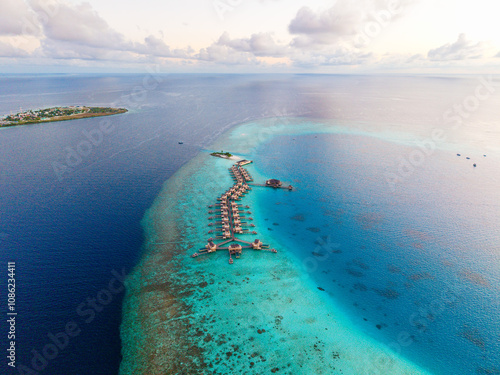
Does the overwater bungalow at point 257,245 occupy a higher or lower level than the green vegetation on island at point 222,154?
higher

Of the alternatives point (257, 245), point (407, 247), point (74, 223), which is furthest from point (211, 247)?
point (407, 247)

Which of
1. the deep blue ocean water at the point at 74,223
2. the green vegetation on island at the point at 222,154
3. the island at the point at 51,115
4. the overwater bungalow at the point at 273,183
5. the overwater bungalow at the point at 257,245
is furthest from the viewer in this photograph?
the island at the point at 51,115

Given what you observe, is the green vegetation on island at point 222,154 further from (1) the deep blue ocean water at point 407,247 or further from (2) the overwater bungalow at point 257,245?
(2) the overwater bungalow at point 257,245

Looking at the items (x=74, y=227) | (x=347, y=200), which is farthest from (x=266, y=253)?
(x=74, y=227)

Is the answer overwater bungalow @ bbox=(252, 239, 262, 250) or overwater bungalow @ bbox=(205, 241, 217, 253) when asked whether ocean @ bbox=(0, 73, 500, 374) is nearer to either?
overwater bungalow @ bbox=(205, 241, 217, 253)

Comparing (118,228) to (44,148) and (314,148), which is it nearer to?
(44,148)

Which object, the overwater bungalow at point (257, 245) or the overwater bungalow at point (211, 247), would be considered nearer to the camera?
the overwater bungalow at point (211, 247)

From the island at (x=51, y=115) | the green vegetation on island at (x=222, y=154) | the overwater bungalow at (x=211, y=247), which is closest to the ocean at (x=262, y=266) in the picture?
the overwater bungalow at (x=211, y=247)

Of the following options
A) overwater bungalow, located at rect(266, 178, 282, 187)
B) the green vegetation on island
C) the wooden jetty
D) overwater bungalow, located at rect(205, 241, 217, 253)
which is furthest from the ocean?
the green vegetation on island
